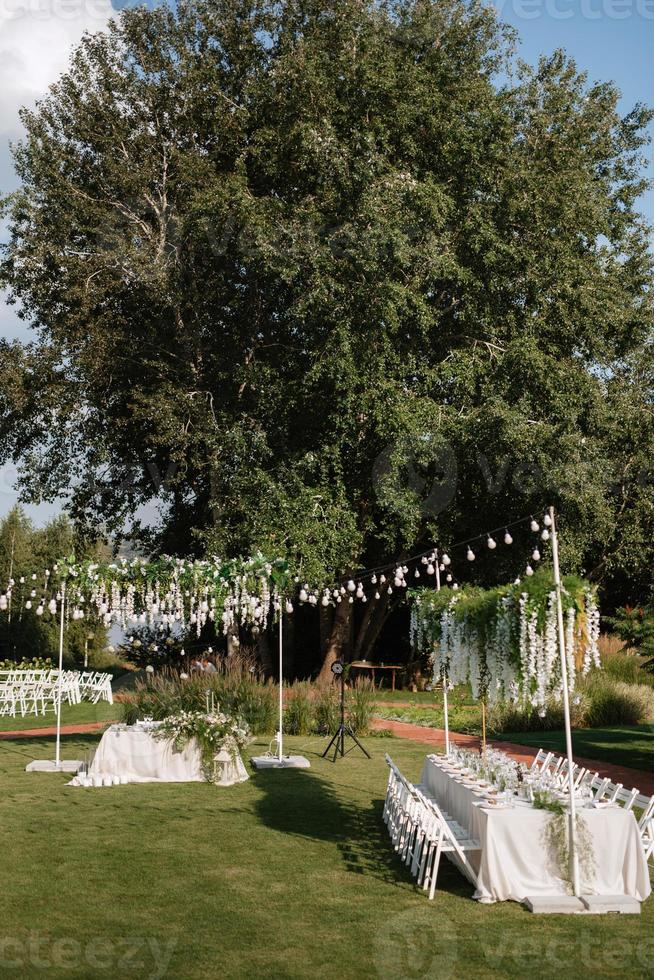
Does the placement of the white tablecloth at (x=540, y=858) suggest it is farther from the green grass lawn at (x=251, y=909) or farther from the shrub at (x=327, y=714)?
the shrub at (x=327, y=714)

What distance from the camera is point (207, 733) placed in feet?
45.1

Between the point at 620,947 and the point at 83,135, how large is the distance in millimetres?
23635

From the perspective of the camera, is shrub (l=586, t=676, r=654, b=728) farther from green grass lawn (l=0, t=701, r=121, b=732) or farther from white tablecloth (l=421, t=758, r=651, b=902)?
white tablecloth (l=421, t=758, r=651, b=902)

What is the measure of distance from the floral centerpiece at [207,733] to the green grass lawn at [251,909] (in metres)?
1.72

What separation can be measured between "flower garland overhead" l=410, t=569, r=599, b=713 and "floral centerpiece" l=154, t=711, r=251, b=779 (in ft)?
14.8

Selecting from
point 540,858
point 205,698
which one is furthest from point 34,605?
point 540,858

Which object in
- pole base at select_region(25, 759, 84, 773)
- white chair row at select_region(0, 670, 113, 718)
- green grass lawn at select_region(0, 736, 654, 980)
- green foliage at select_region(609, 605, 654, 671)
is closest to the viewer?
green grass lawn at select_region(0, 736, 654, 980)

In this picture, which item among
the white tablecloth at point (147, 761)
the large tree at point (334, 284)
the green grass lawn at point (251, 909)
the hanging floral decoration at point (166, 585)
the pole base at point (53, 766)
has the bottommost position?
the green grass lawn at point (251, 909)

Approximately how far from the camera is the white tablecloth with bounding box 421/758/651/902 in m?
7.79

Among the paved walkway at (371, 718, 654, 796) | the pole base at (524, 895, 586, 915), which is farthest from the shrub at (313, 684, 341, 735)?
the pole base at (524, 895, 586, 915)

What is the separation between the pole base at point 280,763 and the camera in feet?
48.4

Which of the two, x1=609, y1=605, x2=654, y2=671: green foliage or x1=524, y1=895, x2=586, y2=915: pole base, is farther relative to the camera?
x1=609, y1=605, x2=654, y2=671: green foliage

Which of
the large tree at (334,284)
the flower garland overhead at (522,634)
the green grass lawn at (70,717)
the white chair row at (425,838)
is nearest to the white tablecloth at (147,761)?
the white chair row at (425,838)

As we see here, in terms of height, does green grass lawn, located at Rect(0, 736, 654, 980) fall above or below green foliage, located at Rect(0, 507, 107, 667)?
below
